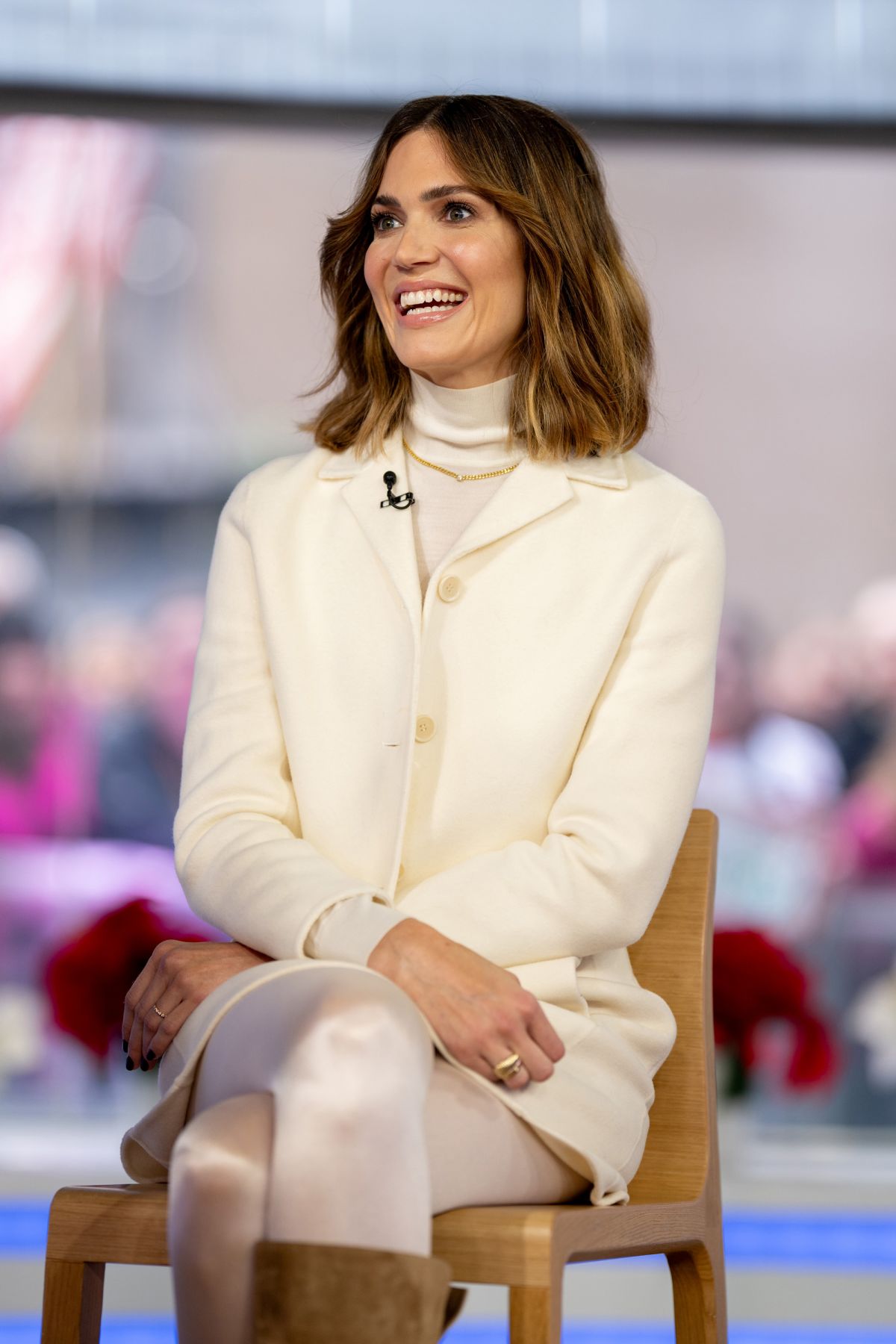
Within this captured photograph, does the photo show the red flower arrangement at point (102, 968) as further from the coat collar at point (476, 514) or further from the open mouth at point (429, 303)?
the open mouth at point (429, 303)


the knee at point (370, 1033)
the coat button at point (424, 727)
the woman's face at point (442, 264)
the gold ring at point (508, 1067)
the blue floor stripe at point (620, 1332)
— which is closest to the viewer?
the knee at point (370, 1033)

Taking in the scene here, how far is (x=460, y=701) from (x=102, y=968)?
1549 millimetres

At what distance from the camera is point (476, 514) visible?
1923mm

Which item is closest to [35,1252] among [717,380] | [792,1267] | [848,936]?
[792,1267]

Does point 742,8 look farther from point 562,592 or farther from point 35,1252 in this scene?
point 35,1252

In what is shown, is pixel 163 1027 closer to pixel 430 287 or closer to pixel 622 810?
pixel 622 810

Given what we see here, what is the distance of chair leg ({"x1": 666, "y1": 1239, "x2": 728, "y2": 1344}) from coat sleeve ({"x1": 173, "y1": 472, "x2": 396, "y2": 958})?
53 centimetres

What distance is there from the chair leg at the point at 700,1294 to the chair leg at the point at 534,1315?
415mm

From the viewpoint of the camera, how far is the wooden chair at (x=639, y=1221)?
139 cm

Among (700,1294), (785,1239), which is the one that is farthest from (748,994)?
(700,1294)

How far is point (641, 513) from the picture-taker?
1.85m

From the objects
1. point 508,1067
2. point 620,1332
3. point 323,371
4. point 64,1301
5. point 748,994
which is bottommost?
point 620,1332

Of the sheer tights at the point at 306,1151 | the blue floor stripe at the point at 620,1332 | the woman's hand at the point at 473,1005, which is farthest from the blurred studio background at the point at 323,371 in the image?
the sheer tights at the point at 306,1151

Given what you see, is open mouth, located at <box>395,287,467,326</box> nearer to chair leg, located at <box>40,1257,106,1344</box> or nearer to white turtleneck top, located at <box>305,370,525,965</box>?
white turtleneck top, located at <box>305,370,525,965</box>
